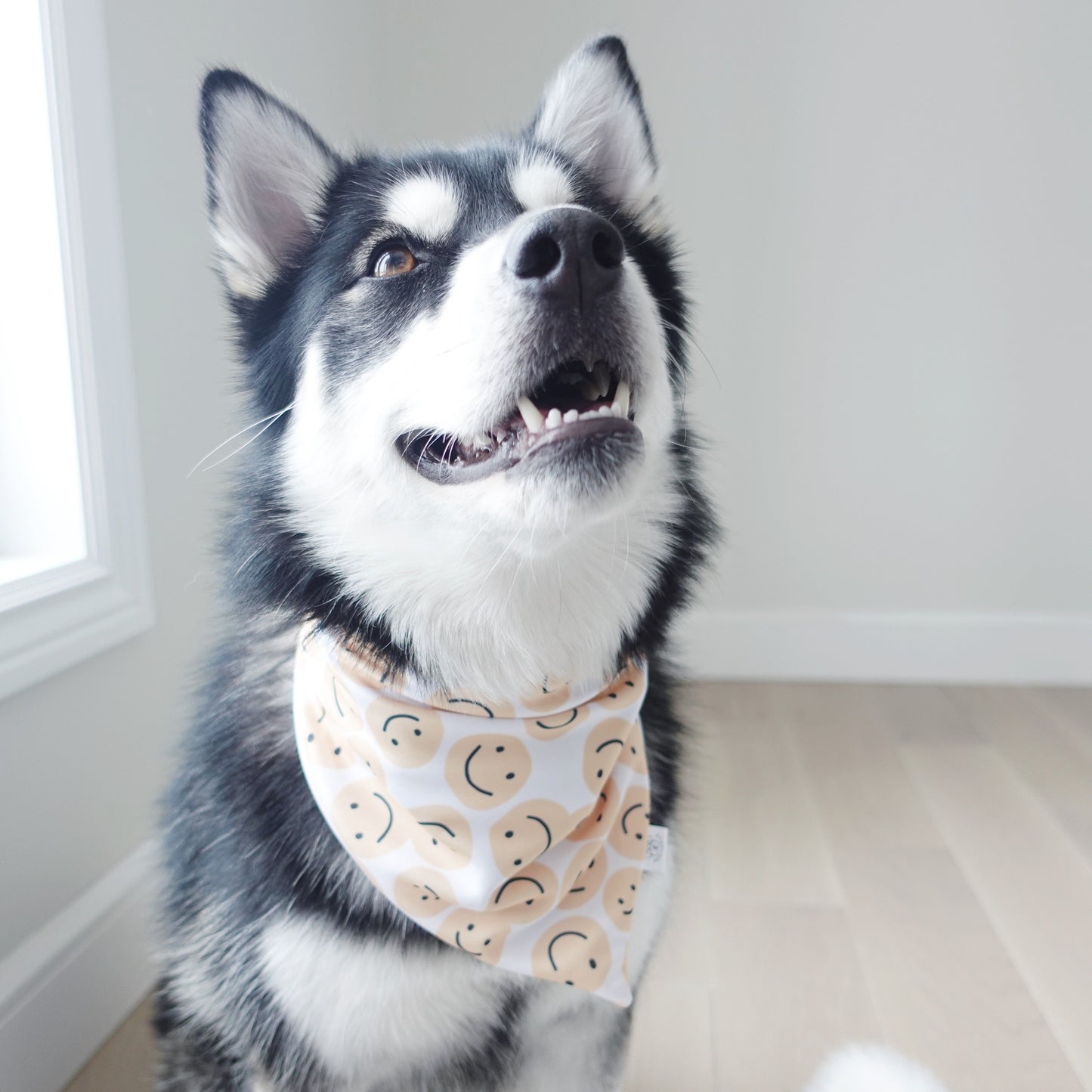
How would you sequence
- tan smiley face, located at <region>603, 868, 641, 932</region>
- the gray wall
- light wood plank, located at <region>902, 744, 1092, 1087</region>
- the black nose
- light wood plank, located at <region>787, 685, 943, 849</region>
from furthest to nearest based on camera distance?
the gray wall
light wood plank, located at <region>787, 685, 943, 849</region>
light wood plank, located at <region>902, 744, 1092, 1087</region>
tan smiley face, located at <region>603, 868, 641, 932</region>
the black nose

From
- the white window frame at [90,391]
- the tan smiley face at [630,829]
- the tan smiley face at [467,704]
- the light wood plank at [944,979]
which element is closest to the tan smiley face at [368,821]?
Result: the tan smiley face at [467,704]

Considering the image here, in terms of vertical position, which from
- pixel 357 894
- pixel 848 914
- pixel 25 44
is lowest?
pixel 848 914

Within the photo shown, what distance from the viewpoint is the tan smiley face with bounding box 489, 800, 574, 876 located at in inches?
35.3

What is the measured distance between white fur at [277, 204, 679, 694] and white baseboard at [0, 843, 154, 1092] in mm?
696

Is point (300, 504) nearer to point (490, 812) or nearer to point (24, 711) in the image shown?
point (490, 812)

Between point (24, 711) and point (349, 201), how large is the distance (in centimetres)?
79

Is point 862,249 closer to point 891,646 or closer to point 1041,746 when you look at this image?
point 891,646

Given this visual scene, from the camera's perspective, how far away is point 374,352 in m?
0.87

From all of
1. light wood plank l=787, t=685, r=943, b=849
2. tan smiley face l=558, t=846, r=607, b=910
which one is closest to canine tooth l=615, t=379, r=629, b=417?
tan smiley face l=558, t=846, r=607, b=910

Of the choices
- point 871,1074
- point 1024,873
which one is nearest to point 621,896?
point 871,1074

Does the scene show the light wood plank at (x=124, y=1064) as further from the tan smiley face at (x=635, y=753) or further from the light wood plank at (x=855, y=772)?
the light wood plank at (x=855, y=772)

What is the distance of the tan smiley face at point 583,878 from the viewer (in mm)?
936

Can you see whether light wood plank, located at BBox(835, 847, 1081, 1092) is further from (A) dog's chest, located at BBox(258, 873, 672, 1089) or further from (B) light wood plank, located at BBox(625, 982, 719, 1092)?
(A) dog's chest, located at BBox(258, 873, 672, 1089)

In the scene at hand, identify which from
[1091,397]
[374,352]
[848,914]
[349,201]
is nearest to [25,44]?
[349,201]
